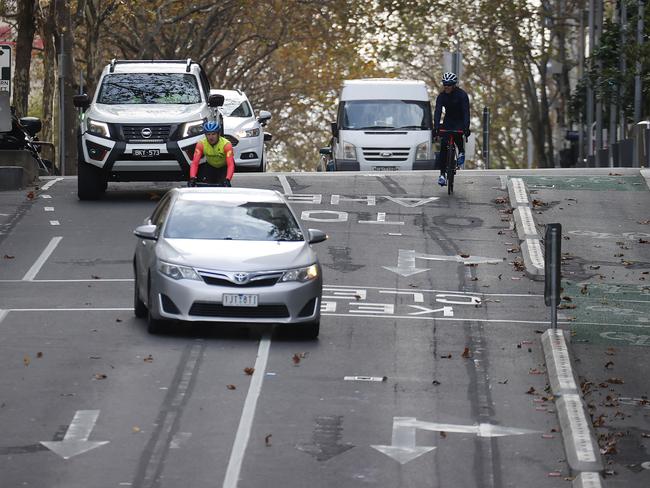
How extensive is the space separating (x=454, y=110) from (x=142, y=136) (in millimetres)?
5046

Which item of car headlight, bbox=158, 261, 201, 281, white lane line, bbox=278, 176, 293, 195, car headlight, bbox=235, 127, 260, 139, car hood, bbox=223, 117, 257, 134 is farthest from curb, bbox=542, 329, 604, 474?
car headlight, bbox=235, 127, 260, 139

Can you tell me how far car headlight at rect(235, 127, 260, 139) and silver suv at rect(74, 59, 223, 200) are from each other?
5906 millimetres

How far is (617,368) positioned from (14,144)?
63.3 feet

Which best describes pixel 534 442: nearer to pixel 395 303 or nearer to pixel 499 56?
pixel 395 303

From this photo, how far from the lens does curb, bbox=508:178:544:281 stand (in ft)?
74.0

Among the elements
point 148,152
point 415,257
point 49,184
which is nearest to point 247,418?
point 415,257

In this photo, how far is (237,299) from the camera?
1670 centimetres

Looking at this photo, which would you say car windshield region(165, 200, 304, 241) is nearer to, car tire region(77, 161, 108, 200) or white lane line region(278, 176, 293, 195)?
car tire region(77, 161, 108, 200)

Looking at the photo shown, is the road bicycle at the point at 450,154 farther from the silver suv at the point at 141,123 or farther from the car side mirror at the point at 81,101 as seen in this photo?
the car side mirror at the point at 81,101

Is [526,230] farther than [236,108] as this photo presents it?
No

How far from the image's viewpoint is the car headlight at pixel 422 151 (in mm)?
36469

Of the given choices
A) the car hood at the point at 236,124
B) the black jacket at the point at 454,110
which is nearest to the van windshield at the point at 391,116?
the car hood at the point at 236,124

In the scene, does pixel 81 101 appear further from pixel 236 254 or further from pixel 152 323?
pixel 236 254

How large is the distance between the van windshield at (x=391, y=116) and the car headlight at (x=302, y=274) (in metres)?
19.6
